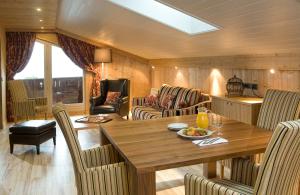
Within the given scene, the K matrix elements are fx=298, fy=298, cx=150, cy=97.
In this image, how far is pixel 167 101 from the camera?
5.55 metres

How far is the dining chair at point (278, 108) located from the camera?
8.01 feet

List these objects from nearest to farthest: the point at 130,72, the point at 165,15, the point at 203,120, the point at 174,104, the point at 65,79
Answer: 1. the point at 203,120
2. the point at 165,15
3. the point at 174,104
4. the point at 65,79
5. the point at 130,72

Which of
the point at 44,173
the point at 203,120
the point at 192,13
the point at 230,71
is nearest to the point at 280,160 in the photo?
the point at 203,120

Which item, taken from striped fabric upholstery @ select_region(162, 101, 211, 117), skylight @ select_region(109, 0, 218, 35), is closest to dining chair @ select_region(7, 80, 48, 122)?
striped fabric upholstery @ select_region(162, 101, 211, 117)

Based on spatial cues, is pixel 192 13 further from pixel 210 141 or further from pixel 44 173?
pixel 44 173

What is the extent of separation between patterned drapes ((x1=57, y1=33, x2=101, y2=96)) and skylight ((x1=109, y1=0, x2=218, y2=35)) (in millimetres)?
3808

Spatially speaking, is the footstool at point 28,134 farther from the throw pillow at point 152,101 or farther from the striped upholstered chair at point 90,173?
the striped upholstered chair at point 90,173

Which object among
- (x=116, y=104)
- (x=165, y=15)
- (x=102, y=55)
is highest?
(x=165, y=15)

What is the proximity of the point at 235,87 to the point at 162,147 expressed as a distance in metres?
2.85

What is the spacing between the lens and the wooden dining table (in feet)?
5.75

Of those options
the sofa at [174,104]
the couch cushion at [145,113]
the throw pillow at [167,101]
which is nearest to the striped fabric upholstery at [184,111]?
the sofa at [174,104]

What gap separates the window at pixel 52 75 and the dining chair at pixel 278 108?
598 centimetres

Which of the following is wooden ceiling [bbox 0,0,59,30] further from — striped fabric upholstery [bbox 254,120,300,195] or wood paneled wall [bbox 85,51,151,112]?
striped fabric upholstery [bbox 254,120,300,195]

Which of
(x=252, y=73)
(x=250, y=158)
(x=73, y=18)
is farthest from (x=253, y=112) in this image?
(x=73, y=18)
